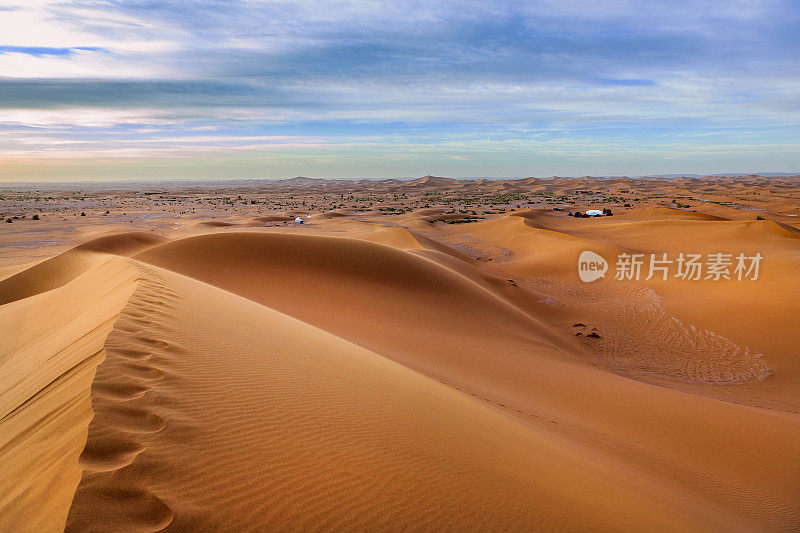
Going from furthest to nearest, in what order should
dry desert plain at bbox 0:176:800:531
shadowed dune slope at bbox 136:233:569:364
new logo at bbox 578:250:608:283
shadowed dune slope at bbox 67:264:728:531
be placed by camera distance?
new logo at bbox 578:250:608:283, shadowed dune slope at bbox 136:233:569:364, dry desert plain at bbox 0:176:800:531, shadowed dune slope at bbox 67:264:728:531

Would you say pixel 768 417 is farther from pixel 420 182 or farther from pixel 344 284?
pixel 420 182

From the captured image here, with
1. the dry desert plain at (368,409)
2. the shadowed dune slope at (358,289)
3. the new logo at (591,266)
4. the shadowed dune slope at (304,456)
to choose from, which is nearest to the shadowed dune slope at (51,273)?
the dry desert plain at (368,409)

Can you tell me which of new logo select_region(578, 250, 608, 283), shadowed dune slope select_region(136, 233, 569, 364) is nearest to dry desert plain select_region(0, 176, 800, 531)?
shadowed dune slope select_region(136, 233, 569, 364)

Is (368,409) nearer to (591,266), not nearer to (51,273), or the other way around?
(51,273)

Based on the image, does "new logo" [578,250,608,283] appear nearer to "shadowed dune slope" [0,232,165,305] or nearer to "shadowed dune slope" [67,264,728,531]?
"shadowed dune slope" [67,264,728,531]

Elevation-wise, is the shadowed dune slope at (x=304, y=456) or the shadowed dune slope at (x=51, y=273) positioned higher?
the shadowed dune slope at (x=304, y=456)

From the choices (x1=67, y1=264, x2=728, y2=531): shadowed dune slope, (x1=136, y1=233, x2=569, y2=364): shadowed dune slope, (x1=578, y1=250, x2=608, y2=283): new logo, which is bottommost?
(x1=578, y1=250, x2=608, y2=283): new logo

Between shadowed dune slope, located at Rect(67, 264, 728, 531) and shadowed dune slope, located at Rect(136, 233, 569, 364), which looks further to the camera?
shadowed dune slope, located at Rect(136, 233, 569, 364)

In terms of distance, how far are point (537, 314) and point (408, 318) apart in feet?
24.9

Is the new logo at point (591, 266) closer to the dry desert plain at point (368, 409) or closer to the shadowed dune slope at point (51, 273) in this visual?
the dry desert plain at point (368, 409)

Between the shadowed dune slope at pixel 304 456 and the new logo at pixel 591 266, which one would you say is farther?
the new logo at pixel 591 266

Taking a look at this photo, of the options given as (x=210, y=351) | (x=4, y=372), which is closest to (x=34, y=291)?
(x=4, y=372)

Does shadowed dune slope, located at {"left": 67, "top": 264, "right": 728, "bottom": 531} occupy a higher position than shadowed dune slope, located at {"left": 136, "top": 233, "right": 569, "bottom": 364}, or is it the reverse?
shadowed dune slope, located at {"left": 67, "top": 264, "right": 728, "bottom": 531}

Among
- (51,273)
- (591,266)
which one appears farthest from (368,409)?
(591,266)
